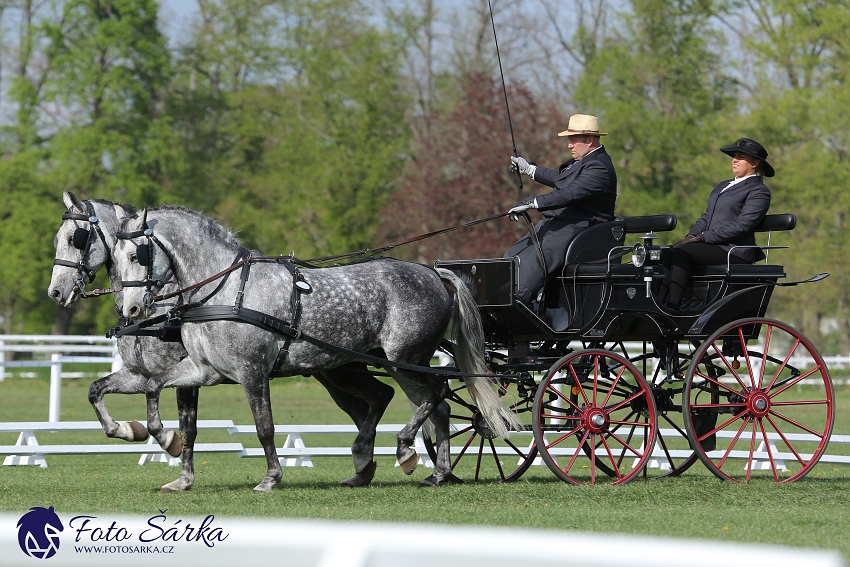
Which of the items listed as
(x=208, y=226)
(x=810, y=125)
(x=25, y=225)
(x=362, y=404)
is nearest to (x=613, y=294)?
(x=362, y=404)

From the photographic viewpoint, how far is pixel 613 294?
8.60 m

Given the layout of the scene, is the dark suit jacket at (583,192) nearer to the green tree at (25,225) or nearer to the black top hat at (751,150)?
the black top hat at (751,150)

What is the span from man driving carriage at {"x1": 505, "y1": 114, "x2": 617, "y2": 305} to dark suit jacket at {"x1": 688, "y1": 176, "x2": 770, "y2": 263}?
2.77 feet

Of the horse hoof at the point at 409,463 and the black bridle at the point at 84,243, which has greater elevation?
the black bridle at the point at 84,243

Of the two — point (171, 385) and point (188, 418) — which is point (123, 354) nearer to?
point (188, 418)

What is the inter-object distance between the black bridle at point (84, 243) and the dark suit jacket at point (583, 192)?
10.2 ft

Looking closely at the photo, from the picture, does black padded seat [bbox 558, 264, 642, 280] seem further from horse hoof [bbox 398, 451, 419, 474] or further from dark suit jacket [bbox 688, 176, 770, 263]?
horse hoof [bbox 398, 451, 419, 474]

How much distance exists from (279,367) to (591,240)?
243cm

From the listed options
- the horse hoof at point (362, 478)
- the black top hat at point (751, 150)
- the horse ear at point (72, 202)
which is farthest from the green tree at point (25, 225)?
the black top hat at point (751, 150)

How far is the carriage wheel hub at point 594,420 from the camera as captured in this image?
8.32m

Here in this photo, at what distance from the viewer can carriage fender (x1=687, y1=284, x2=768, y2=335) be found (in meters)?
8.57

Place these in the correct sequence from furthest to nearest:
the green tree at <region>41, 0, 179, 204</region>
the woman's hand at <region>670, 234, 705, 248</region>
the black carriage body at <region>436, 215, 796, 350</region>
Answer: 1. the green tree at <region>41, 0, 179, 204</region>
2. the woman's hand at <region>670, 234, 705, 248</region>
3. the black carriage body at <region>436, 215, 796, 350</region>

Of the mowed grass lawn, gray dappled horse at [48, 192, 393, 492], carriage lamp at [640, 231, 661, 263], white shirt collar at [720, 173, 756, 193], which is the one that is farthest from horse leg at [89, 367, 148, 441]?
white shirt collar at [720, 173, 756, 193]

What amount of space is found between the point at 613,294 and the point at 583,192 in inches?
30.2
